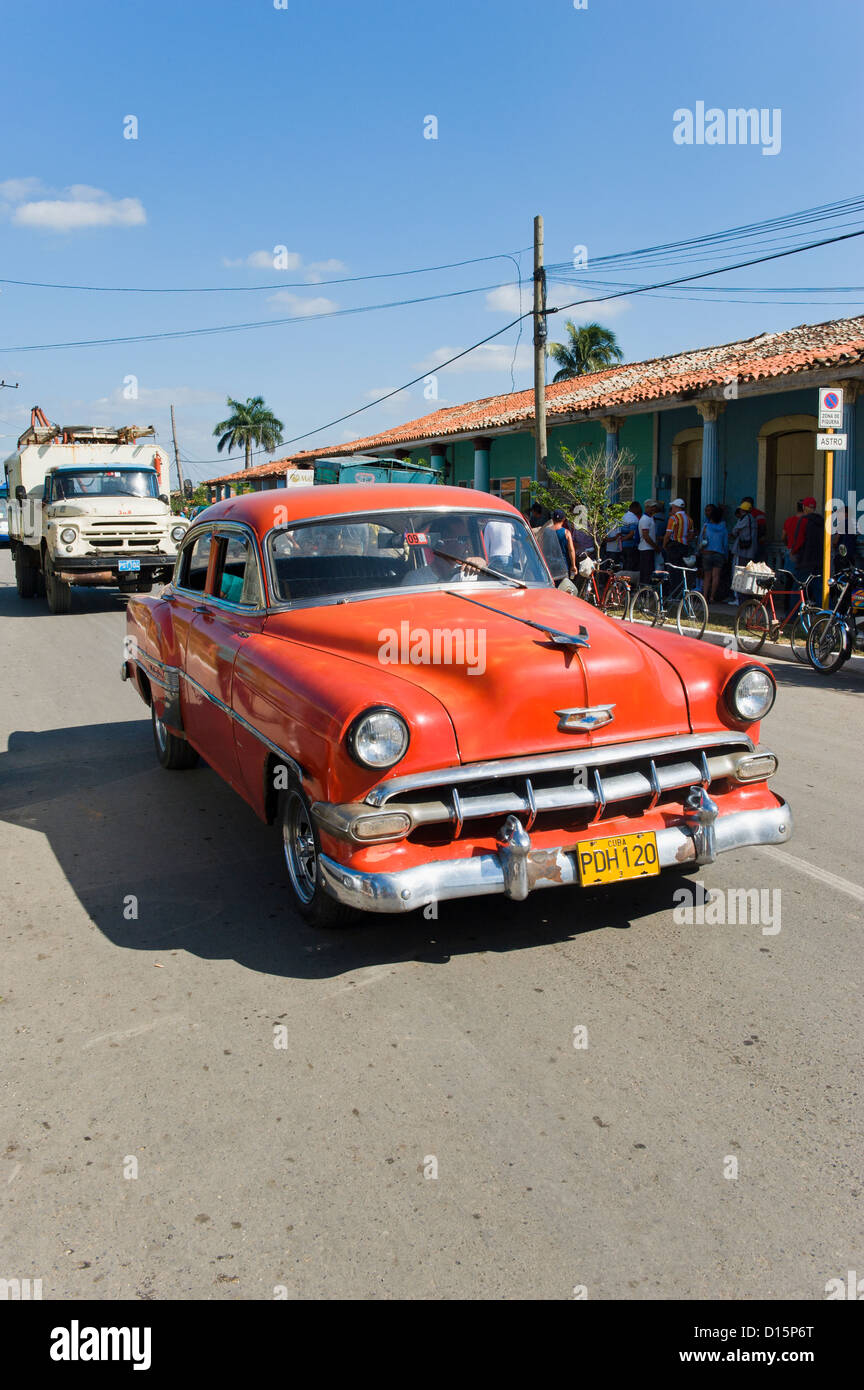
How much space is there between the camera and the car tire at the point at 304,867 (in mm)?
4051

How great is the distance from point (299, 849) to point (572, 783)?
115 cm

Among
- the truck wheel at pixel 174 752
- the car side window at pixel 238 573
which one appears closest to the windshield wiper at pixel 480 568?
the car side window at pixel 238 573

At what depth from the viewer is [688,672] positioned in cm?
433

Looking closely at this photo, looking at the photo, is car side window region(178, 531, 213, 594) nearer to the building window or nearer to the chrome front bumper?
the chrome front bumper

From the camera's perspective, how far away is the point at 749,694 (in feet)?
14.2

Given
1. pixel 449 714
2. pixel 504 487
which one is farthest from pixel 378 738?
pixel 504 487

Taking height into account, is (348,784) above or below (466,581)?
below

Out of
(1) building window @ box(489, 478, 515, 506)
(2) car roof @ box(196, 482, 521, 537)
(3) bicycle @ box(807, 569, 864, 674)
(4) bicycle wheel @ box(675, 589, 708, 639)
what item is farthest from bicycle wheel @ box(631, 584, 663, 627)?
(1) building window @ box(489, 478, 515, 506)

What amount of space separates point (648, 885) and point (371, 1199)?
2418 mm

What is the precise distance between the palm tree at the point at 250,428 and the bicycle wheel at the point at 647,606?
5237 centimetres

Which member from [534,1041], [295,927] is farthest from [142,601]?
[534,1041]
